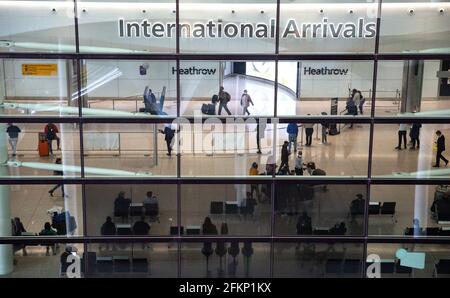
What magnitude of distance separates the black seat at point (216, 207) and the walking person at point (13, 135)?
4616 millimetres

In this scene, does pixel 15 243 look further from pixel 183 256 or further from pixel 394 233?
pixel 394 233

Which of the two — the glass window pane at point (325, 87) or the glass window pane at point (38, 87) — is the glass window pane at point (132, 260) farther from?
the glass window pane at point (325, 87)

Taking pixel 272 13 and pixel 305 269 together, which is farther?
pixel 305 269

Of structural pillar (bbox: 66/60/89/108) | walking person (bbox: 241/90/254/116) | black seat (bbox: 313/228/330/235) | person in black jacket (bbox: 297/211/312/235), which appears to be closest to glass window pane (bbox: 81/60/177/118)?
structural pillar (bbox: 66/60/89/108)

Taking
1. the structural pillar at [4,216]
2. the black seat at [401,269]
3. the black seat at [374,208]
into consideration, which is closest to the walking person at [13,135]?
the structural pillar at [4,216]

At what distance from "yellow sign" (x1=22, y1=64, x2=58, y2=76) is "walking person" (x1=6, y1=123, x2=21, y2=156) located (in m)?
1.22

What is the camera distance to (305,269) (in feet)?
49.6

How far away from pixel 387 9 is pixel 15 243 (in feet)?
32.1

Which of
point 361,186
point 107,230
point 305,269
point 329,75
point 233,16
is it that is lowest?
point 305,269

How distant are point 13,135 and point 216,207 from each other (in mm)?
4847

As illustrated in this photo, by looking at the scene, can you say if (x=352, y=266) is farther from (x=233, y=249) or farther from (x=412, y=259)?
(x=233, y=249)

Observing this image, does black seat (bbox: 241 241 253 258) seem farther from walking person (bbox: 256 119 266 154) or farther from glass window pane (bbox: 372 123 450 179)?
glass window pane (bbox: 372 123 450 179)

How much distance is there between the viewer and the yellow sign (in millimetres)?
14312

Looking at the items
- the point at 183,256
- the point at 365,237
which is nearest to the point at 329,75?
the point at 365,237
